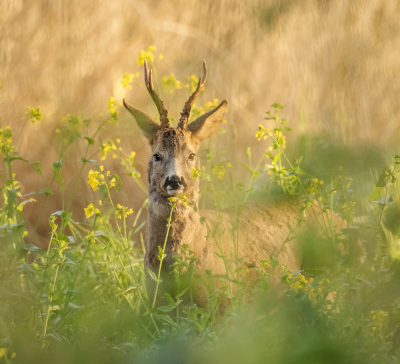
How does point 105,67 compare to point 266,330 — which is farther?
point 105,67

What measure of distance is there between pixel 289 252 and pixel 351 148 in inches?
55.4

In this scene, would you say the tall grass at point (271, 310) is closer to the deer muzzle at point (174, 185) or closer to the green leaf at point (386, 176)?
the green leaf at point (386, 176)

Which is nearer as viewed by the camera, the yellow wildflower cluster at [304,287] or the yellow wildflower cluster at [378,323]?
the yellow wildflower cluster at [378,323]

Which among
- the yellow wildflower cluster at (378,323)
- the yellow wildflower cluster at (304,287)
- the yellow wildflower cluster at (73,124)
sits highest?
the yellow wildflower cluster at (73,124)

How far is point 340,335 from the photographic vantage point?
1.76m

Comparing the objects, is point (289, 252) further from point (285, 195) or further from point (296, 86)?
point (296, 86)

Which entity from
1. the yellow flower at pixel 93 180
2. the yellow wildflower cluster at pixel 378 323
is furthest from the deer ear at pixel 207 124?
the yellow wildflower cluster at pixel 378 323

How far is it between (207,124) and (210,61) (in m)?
A: 1.28

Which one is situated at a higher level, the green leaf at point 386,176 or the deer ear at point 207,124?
the deer ear at point 207,124

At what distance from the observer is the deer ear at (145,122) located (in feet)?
11.3

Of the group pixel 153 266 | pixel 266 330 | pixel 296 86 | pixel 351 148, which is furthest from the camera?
pixel 296 86

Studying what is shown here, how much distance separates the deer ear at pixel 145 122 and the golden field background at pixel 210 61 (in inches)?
12.8

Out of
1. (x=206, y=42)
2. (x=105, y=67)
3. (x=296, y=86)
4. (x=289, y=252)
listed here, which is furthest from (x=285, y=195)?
(x=105, y=67)

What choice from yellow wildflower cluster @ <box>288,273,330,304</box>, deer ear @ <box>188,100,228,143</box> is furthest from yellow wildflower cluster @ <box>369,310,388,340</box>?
deer ear @ <box>188,100,228,143</box>
